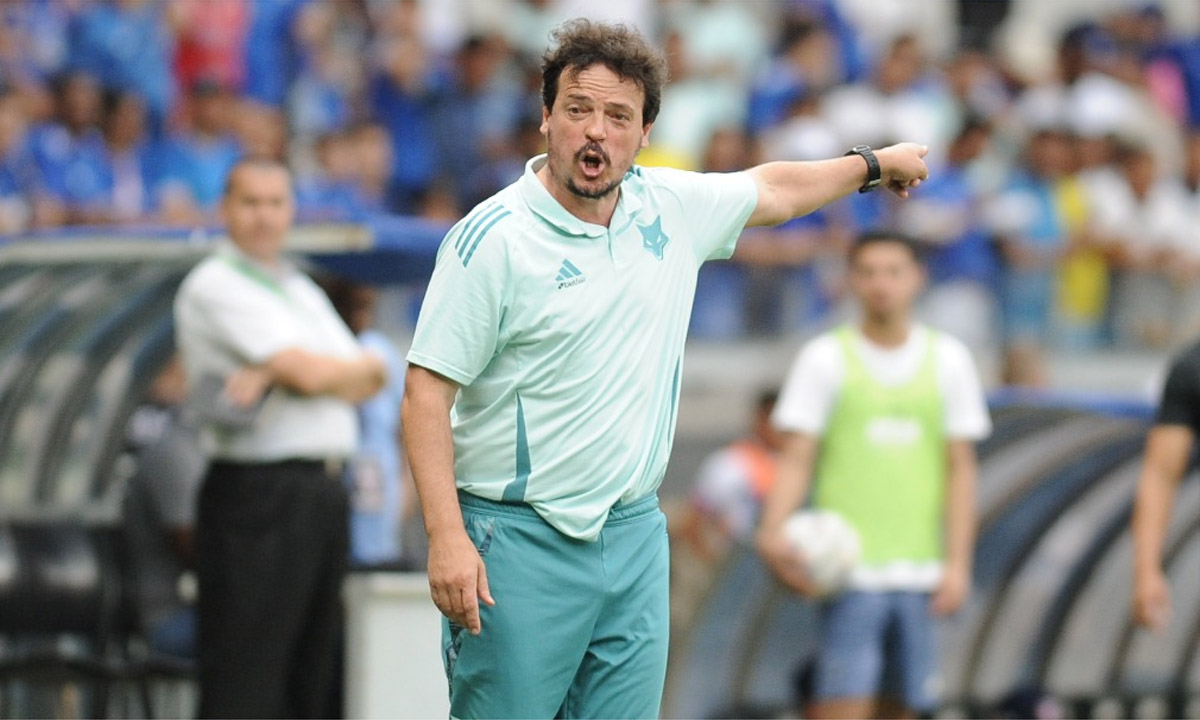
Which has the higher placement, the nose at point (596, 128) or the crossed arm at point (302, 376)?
the nose at point (596, 128)

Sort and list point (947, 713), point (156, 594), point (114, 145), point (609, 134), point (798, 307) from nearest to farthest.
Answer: point (609, 134), point (156, 594), point (947, 713), point (114, 145), point (798, 307)

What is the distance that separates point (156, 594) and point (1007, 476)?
13.7ft

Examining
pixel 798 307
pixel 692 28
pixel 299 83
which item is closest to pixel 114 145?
pixel 299 83

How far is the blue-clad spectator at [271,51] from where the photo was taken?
15117 mm

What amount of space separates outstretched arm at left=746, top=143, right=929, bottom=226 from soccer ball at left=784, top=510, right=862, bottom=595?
282 cm

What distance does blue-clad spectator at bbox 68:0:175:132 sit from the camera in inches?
552

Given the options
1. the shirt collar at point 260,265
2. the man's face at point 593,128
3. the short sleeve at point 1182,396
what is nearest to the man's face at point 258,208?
the shirt collar at point 260,265

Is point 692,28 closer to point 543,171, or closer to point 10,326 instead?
point 10,326

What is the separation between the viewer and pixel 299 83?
1530 cm

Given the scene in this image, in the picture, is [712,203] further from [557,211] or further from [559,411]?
[559,411]

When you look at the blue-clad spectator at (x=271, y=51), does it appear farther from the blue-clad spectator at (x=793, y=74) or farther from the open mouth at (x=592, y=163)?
the open mouth at (x=592, y=163)

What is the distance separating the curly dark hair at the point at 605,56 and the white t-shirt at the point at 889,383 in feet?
11.7

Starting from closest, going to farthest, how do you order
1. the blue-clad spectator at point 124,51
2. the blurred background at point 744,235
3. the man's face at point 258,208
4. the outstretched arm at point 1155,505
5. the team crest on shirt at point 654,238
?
the team crest on shirt at point 654,238 < the man's face at point 258,208 < the outstretched arm at point 1155,505 < the blurred background at point 744,235 < the blue-clad spectator at point 124,51

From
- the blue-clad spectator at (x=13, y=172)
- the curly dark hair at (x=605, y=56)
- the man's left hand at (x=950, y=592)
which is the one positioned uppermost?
the blue-clad spectator at (x=13, y=172)
